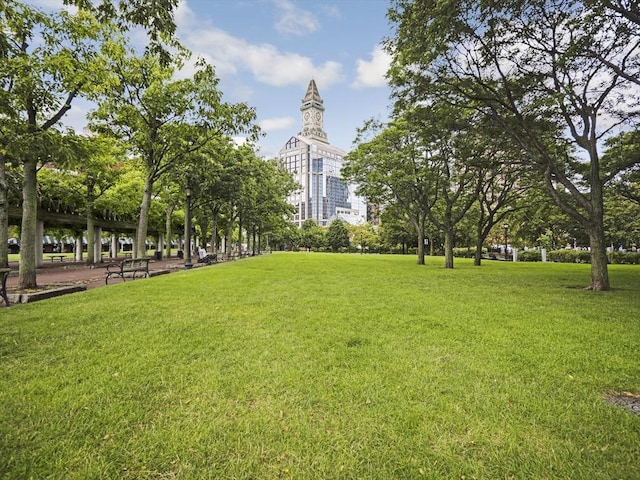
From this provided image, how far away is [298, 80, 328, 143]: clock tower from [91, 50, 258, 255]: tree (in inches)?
6546

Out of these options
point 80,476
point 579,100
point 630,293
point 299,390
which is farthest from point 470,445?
point 579,100

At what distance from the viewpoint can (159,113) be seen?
15.2m

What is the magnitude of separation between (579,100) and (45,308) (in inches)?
639

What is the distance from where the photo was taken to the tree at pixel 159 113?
562 inches

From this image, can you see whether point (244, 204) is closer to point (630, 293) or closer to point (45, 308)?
point (45, 308)

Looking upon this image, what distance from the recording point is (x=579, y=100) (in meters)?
11.0

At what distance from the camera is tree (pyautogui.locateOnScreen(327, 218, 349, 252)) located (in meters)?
81.6

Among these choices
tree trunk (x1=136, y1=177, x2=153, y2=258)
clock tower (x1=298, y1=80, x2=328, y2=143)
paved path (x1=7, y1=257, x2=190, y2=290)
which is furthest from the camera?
clock tower (x1=298, y1=80, x2=328, y2=143)

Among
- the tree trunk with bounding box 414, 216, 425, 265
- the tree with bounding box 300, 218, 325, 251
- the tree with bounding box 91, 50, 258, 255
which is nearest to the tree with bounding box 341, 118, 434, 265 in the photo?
the tree trunk with bounding box 414, 216, 425, 265

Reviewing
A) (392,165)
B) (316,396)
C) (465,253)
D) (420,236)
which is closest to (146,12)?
(316,396)

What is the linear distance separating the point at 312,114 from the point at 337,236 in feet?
395

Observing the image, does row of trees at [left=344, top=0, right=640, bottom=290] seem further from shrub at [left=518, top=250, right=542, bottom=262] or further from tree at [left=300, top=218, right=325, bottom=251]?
tree at [left=300, top=218, right=325, bottom=251]

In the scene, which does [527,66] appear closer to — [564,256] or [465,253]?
[564,256]

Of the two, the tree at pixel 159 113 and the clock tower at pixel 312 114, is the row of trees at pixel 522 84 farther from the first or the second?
the clock tower at pixel 312 114
